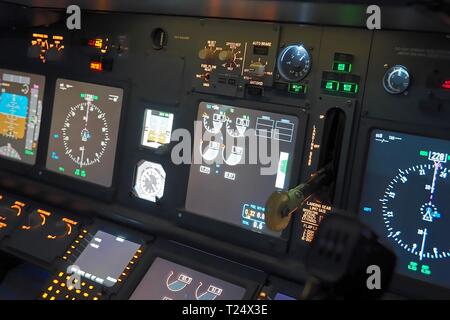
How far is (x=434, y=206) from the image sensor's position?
2246mm

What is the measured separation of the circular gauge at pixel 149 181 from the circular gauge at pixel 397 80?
1249 mm

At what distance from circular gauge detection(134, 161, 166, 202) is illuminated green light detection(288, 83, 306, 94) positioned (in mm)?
835

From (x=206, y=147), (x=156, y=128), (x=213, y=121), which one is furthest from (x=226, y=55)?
(x=156, y=128)

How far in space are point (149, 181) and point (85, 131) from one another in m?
0.52

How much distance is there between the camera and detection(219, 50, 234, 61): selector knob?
2.65 m

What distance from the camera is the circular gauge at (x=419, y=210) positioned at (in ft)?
7.32

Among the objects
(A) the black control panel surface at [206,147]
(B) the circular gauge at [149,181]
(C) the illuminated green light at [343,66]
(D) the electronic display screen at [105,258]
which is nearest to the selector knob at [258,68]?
(A) the black control panel surface at [206,147]

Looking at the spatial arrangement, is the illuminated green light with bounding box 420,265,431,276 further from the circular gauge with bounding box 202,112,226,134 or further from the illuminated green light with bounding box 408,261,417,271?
the circular gauge with bounding box 202,112,226,134

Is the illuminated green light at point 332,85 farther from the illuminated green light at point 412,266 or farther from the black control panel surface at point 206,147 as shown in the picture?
the illuminated green light at point 412,266

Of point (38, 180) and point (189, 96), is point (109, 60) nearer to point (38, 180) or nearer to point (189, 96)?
point (189, 96)

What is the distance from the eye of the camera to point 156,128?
2.93 metres

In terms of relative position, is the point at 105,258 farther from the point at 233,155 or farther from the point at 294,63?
the point at 294,63
